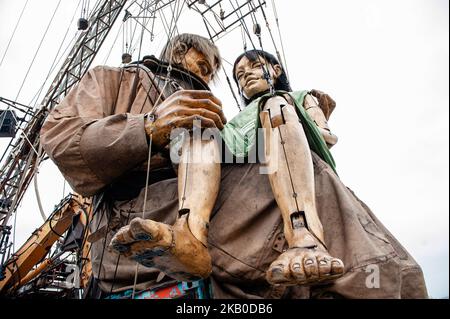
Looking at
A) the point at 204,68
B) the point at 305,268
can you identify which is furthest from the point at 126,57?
the point at 305,268

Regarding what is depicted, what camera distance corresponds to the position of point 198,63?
8.32 feet

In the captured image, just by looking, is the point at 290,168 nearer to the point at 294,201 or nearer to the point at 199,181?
the point at 294,201

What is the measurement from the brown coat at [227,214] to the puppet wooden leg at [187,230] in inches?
6.7

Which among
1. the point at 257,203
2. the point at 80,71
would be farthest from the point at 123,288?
the point at 80,71

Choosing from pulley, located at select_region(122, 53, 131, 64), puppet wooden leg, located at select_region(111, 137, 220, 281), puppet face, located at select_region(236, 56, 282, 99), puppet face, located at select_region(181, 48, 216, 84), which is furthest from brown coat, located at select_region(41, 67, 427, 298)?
pulley, located at select_region(122, 53, 131, 64)

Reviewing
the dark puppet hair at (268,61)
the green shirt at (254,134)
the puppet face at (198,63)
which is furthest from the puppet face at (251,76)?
the green shirt at (254,134)

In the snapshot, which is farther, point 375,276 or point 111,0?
point 111,0

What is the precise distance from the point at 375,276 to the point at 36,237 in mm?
7815

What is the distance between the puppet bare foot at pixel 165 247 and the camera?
44.6 inches

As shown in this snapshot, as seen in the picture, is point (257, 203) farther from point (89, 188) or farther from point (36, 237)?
point (36, 237)

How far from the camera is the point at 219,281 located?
150 centimetres

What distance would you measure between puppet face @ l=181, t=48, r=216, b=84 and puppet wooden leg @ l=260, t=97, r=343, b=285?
885 millimetres

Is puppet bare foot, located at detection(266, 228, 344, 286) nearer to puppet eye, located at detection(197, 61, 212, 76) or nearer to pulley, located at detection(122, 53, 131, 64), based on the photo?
puppet eye, located at detection(197, 61, 212, 76)

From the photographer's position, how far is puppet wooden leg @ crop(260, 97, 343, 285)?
114cm
